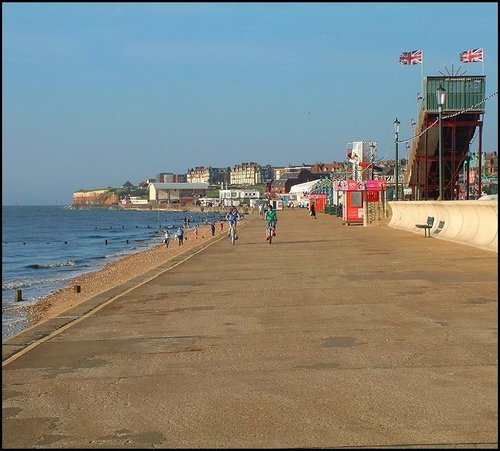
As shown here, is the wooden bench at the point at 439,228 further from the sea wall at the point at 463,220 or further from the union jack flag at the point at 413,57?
the union jack flag at the point at 413,57

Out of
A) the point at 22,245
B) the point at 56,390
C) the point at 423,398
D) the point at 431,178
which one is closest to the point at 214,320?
the point at 56,390

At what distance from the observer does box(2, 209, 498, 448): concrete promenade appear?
17.9ft

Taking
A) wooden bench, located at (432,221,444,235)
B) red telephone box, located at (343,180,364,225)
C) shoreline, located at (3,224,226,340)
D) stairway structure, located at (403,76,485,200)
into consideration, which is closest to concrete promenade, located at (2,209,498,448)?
shoreline, located at (3,224,226,340)

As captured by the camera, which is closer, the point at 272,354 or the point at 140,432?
the point at 140,432

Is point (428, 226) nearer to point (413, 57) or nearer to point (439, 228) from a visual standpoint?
point (439, 228)

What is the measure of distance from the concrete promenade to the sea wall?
6.32 metres

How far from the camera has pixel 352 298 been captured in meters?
11.8

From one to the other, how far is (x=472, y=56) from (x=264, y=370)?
40.9 metres

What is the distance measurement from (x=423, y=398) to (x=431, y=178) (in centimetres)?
4477

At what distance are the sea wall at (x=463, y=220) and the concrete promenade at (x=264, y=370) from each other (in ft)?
20.7

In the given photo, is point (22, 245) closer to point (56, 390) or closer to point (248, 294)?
point (248, 294)

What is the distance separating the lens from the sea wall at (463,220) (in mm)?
19469

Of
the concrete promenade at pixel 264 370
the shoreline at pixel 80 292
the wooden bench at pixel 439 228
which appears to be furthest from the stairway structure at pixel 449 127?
the concrete promenade at pixel 264 370

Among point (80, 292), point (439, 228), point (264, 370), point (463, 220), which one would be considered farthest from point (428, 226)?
point (264, 370)
